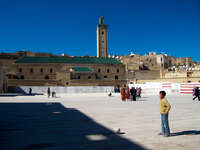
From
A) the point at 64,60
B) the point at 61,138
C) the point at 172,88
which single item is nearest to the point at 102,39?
the point at 64,60

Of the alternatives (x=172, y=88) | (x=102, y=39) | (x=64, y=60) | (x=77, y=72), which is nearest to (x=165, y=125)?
(x=172, y=88)

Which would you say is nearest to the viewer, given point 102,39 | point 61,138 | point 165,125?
point 61,138

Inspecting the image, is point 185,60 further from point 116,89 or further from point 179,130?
point 179,130

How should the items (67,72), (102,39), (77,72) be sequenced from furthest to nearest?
(102,39)
(77,72)
(67,72)

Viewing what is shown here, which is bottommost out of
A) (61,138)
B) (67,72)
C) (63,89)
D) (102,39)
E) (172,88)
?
(61,138)

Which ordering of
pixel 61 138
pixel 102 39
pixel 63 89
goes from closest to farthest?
pixel 61 138 < pixel 63 89 < pixel 102 39

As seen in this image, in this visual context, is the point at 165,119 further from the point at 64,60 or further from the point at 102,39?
the point at 102,39

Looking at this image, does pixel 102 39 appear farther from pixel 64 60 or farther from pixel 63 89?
pixel 63 89

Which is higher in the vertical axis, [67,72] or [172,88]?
[67,72]

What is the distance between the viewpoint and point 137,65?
260 ft

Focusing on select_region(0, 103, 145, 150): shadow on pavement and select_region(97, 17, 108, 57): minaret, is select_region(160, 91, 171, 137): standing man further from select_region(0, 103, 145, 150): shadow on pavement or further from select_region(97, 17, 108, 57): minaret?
select_region(97, 17, 108, 57): minaret

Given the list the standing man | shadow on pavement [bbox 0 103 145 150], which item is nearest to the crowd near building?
shadow on pavement [bbox 0 103 145 150]

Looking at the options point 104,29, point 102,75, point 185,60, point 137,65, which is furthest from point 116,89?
point 185,60

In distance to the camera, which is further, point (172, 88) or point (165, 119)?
point (172, 88)
